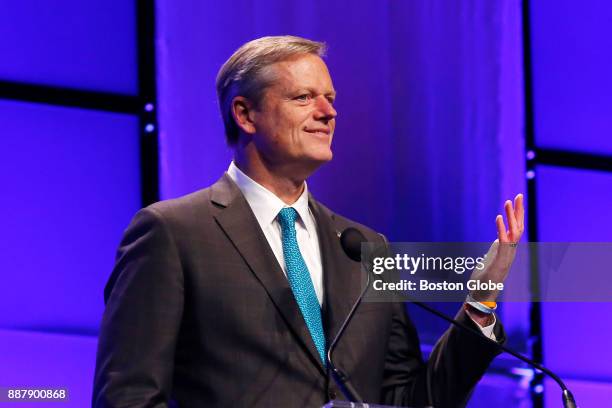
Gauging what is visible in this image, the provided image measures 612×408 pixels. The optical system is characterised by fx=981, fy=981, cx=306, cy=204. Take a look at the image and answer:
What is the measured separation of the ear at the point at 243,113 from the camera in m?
2.38

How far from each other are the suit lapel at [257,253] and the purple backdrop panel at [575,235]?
1.43 m

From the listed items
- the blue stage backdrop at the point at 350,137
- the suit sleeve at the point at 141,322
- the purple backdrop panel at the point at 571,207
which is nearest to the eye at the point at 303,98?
the suit sleeve at the point at 141,322

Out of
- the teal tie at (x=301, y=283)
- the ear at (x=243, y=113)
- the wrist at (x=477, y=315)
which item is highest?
the ear at (x=243, y=113)

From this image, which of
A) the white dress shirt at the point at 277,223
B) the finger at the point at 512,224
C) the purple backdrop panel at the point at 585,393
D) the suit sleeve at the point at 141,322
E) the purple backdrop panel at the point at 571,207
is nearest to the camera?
the suit sleeve at the point at 141,322

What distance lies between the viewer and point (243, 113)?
2.40 m

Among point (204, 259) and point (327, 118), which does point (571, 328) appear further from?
point (204, 259)

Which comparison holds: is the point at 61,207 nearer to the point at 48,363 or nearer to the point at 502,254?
the point at 48,363

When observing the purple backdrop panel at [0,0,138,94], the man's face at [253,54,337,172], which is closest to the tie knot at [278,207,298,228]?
the man's face at [253,54,337,172]

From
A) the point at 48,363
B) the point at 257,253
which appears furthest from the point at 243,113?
the point at 48,363

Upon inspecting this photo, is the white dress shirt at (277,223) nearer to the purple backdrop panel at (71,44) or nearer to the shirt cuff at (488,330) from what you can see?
the shirt cuff at (488,330)

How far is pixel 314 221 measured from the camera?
237 centimetres

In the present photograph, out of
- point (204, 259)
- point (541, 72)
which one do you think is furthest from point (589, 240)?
point (204, 259)

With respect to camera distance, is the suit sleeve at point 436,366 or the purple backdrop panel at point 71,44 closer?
the suit sleeve at point 436,366

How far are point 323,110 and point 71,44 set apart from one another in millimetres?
958
